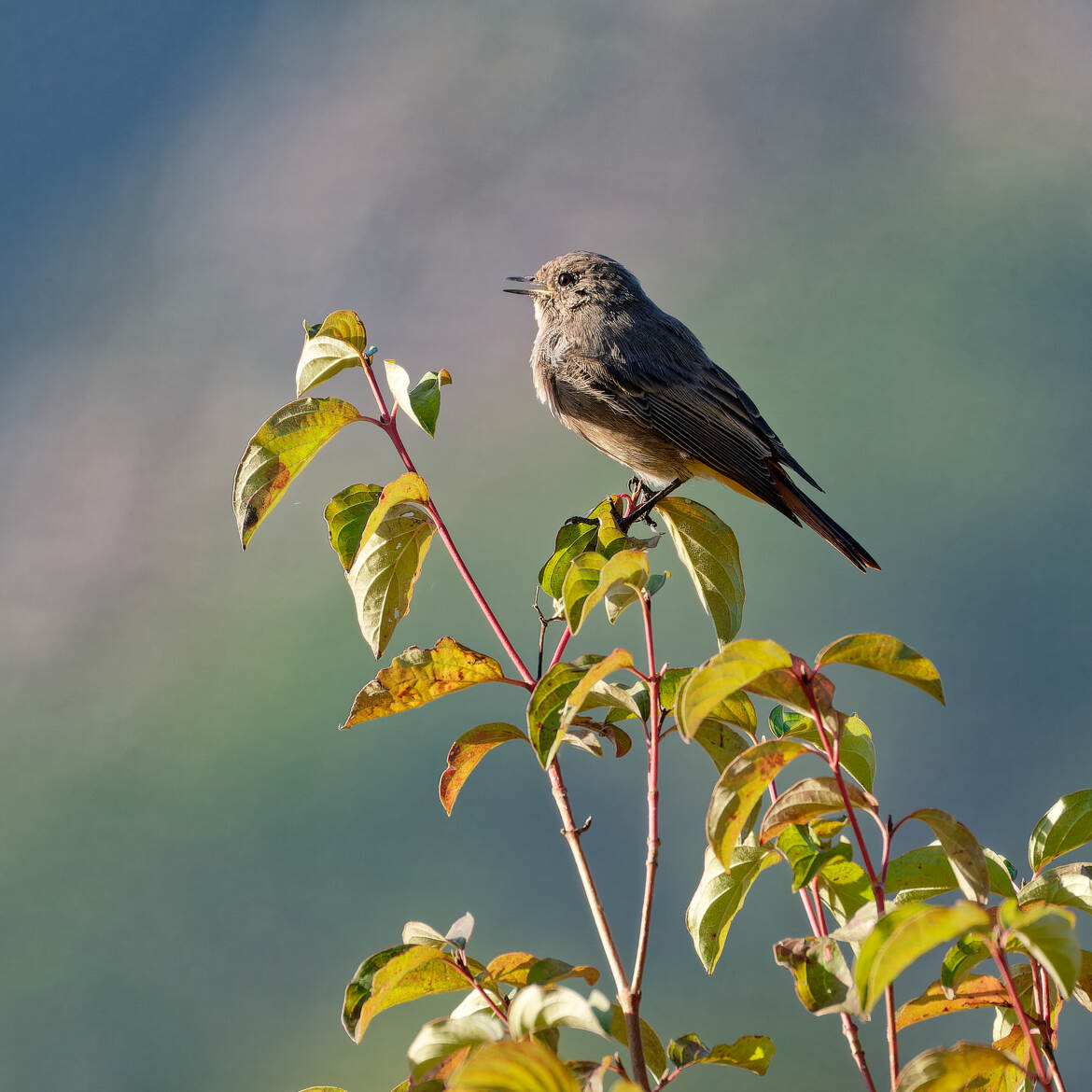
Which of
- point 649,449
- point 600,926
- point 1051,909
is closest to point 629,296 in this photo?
point 649,449

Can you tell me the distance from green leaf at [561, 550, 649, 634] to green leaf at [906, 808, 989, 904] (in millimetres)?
273

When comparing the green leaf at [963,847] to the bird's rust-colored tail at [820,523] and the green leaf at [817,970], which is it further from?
the bird's rust-colored tail at [820,523]

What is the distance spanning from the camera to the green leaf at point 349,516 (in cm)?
108

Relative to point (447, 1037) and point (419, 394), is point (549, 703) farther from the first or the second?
point (419, 394)

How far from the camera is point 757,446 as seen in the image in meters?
2.25

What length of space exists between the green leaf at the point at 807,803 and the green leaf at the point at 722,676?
10cm

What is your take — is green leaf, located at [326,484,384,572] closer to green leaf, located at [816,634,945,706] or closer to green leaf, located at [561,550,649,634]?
green leaf, located at [561,550,649,634]

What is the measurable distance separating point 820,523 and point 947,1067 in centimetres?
150

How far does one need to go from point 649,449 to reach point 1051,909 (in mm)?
1776

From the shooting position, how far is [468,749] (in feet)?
3.32

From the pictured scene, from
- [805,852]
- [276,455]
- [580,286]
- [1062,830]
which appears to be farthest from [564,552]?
[580,286]

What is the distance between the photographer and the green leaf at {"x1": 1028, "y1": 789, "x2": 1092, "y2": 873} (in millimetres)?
891

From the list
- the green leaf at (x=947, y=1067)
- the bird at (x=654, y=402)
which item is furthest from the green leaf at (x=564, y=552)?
the bird at (x=654, y=402)

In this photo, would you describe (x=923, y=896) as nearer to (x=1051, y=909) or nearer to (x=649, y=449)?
(x=1051, y=909)
